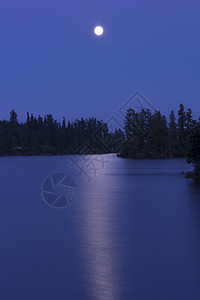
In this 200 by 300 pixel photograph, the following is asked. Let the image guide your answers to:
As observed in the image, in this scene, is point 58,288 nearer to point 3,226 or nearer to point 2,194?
point 3,226

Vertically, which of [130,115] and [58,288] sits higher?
[130,115]

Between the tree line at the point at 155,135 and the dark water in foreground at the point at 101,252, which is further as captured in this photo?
the tree line at the point at 155,135

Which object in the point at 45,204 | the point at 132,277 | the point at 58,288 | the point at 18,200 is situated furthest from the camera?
the point at 18,200

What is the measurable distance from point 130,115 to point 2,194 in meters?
96.5

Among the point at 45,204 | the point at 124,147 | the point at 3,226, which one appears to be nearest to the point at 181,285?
the point at 3,226

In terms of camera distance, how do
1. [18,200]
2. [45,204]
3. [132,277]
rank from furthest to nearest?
[18,200] → [45,204] → [132,277]

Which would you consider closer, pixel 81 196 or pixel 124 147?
pixel 81 196

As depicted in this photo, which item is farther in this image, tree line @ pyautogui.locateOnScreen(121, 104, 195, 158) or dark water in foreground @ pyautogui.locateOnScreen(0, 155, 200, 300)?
tree line @ pyautogui.locateOnScreen(121, 104, 195, 158)

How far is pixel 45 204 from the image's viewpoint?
22406 mm

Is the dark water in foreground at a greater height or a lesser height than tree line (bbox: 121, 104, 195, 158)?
lesser

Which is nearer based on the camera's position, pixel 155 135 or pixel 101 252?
pixel 101 252

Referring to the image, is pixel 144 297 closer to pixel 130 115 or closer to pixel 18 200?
pixel 18 200

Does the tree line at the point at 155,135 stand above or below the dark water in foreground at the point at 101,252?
above

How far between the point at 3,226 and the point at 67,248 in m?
4.55
